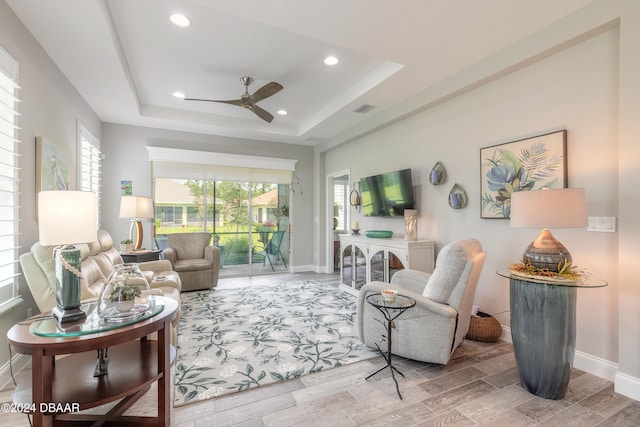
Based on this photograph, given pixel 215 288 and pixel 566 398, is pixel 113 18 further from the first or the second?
pixel 566 398

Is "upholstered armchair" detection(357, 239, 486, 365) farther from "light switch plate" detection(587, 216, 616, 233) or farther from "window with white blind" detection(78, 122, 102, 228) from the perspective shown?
"window with white blind" detection(78, 122, 102, 228)

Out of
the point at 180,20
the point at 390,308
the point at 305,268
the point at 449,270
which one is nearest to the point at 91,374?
the point at 390,308

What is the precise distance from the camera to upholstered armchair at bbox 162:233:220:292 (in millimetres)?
4691

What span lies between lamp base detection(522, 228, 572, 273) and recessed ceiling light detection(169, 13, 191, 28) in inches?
136

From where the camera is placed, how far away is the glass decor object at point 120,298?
1658 mm

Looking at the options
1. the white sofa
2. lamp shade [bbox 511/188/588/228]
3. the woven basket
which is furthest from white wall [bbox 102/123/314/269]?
lamp shade [bbox 511/188/588/228]

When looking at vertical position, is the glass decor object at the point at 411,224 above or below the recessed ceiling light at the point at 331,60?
below

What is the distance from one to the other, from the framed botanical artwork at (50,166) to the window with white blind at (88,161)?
57cm

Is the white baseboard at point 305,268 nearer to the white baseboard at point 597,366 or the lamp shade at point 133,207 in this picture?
the lamp shade at point 133,207

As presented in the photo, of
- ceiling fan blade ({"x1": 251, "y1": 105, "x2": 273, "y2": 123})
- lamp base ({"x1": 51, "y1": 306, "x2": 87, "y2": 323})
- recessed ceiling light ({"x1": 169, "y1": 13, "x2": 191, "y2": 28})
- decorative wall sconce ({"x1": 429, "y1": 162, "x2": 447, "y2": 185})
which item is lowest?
lamp base ({"x1": 51, "y1": 306, "x2": 87, "y2": 323})

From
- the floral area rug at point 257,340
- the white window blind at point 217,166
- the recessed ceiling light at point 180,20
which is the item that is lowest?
the floral area rug at point 257,340

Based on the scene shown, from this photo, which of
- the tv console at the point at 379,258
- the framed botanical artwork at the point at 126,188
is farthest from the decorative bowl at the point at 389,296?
the framed botanical artwork at the point at 126,188

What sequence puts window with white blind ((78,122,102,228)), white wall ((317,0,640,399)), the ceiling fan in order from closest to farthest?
white wall ((317,0,640,399)) → the ceiling fan → window with white blind ((78,122,102,228))

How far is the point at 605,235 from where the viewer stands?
2.27 metres
